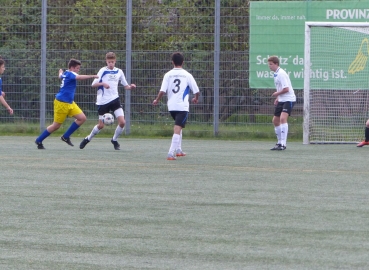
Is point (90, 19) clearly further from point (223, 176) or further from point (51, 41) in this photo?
point (223, 176)

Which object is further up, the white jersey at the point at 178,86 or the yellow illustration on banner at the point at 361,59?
the yellow illustration on banner at the point at 361,59

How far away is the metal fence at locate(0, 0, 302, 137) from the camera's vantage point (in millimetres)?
19406

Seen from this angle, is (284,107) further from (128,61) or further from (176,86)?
(128,61)

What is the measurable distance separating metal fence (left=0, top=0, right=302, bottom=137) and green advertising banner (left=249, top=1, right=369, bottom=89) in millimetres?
254

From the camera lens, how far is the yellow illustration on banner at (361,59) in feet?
60.0

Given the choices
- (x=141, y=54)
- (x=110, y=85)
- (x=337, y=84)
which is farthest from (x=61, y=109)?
(x=337, y=84)

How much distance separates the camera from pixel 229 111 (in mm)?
19438

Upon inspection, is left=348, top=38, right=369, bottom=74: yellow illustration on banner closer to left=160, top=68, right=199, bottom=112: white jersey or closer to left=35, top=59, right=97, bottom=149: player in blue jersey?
left=160, top=68, right=199, bottom=112: white jersey

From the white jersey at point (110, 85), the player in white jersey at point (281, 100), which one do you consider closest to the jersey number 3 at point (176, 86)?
the white jersey at point (110, 85)

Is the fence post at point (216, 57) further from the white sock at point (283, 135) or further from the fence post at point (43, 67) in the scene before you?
the fence post at point (43, 67)

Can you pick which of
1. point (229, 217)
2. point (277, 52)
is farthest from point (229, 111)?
point (229, 217)

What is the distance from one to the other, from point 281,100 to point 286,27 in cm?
387

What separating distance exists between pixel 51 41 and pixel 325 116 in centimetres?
682

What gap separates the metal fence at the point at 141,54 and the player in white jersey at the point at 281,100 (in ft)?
9.55
